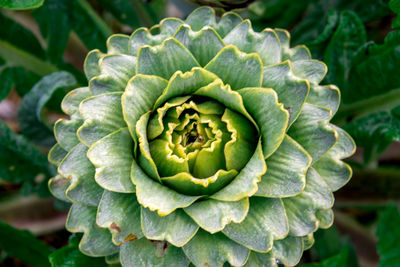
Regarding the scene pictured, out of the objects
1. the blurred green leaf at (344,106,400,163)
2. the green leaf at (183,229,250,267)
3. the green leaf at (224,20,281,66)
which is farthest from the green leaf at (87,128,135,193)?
the blurred green leaf at (344,106,400,163)

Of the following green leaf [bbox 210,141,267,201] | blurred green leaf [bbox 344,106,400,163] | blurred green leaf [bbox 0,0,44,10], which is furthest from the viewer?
blurred green leaf [bbox 344,106,400,163]

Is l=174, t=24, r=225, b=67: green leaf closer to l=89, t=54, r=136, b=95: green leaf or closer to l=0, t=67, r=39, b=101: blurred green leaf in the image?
l=89, t=54, r=136, b=95: green leaf

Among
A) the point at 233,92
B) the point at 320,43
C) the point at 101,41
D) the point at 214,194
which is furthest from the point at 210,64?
the point at 101,41

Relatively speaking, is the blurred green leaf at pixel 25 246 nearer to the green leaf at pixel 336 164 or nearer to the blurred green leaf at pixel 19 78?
the blurred green leaf at pixel 19 78

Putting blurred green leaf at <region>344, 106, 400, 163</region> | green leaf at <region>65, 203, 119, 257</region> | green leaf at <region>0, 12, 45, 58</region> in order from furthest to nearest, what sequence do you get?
green leaf at <region>0, 12, 45, 58</region>, blurred green leaf at <region>344, 106, 400, 163</region>, green leaf at <region>65, 203, 119, 257</region>

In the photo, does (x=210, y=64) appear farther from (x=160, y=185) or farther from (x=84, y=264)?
(x=84, y=264)

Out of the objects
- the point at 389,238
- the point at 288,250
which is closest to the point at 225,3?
the point at 288,250
